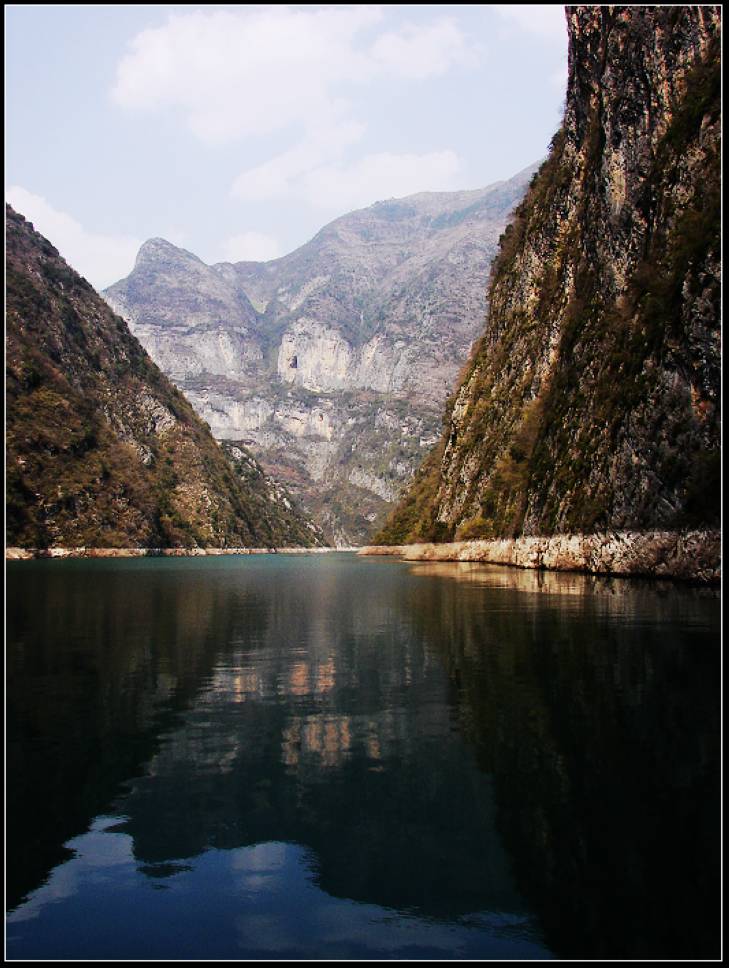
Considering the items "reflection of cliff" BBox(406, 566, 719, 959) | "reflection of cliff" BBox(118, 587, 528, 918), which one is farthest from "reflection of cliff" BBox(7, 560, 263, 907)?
"reflection of cliff" BBox(406, 566, 719, 959)

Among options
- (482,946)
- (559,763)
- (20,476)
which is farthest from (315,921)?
(20,476)

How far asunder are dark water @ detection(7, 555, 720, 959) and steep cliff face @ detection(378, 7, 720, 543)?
21883 millimetres

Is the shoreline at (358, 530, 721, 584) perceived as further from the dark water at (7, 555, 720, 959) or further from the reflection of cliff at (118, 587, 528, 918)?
the reflection of cliff at (118, 587, 528, 918)

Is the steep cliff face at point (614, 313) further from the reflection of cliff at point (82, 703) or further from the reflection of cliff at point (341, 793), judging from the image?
the reflection of cliff at point (341, 793)

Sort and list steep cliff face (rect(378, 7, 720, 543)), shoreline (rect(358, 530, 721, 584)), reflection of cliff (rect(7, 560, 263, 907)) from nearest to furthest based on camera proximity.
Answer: reflection of cliff (rect(7, 560, 263, 907))
shoreline (rect(358, 530, 721, 584))
steep cliff face (rect(378, 7, 720, 543))

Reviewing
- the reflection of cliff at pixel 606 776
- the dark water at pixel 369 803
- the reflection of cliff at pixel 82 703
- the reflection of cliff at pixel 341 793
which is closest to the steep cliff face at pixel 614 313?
the reflection of cliff at pixel 606 776

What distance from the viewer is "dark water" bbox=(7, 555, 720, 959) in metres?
7.89

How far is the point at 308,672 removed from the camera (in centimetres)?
2125

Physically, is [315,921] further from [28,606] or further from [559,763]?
[28,606]

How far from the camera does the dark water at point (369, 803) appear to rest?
25.9 feet

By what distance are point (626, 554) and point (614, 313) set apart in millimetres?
19861

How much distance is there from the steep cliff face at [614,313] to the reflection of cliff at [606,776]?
65.8 feet

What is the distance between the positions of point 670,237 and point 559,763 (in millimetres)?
44522

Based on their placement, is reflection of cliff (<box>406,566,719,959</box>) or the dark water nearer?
the dark water
